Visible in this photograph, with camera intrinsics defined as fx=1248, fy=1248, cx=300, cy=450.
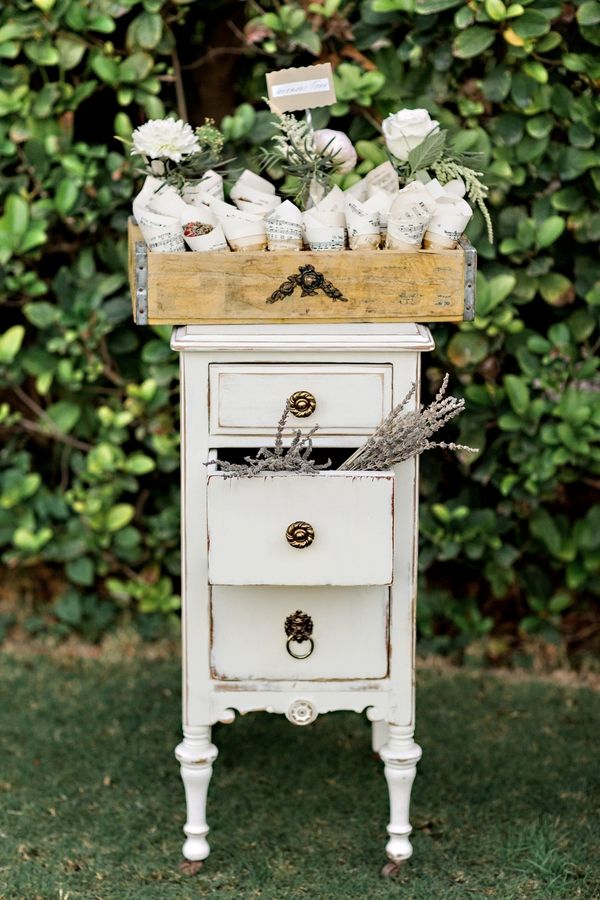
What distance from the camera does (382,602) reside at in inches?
84.7

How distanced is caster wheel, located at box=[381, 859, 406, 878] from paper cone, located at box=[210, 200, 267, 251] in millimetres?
1133

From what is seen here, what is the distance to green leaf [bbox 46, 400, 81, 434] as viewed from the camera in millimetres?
3053

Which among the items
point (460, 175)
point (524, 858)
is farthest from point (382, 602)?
point (460, 175)

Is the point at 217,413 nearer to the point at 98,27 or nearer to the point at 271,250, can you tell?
the point at 271,250

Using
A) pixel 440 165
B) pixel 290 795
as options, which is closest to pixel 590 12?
pixel 440 165

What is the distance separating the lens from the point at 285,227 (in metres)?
2.08

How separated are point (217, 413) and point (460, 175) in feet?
1.99

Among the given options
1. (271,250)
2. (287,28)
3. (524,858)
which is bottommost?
(524,858)

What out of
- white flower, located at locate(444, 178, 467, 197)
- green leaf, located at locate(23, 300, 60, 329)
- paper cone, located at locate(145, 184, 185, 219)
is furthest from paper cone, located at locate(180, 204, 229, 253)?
green leaf, located at locate(23, 300, 60, 329)

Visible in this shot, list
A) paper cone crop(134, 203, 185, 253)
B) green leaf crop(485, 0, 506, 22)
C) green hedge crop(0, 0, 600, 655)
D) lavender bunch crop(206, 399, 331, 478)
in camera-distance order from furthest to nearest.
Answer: green hedge crop(0, 0, 600, 655) → green leaf crop(485, 0, 506, 22) → paper cone crop(134, 203, 185, 253) → lavender bunch crop(206, 399, 331, 478)

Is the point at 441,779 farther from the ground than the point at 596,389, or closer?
closer

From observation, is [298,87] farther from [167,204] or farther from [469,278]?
[469,278]

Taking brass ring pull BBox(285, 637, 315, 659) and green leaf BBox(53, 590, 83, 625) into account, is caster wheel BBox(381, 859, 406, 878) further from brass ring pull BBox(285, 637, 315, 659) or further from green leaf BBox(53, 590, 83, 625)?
green leaf BBox(53, 590, 83, 625)

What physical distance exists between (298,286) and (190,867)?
1068 mm
